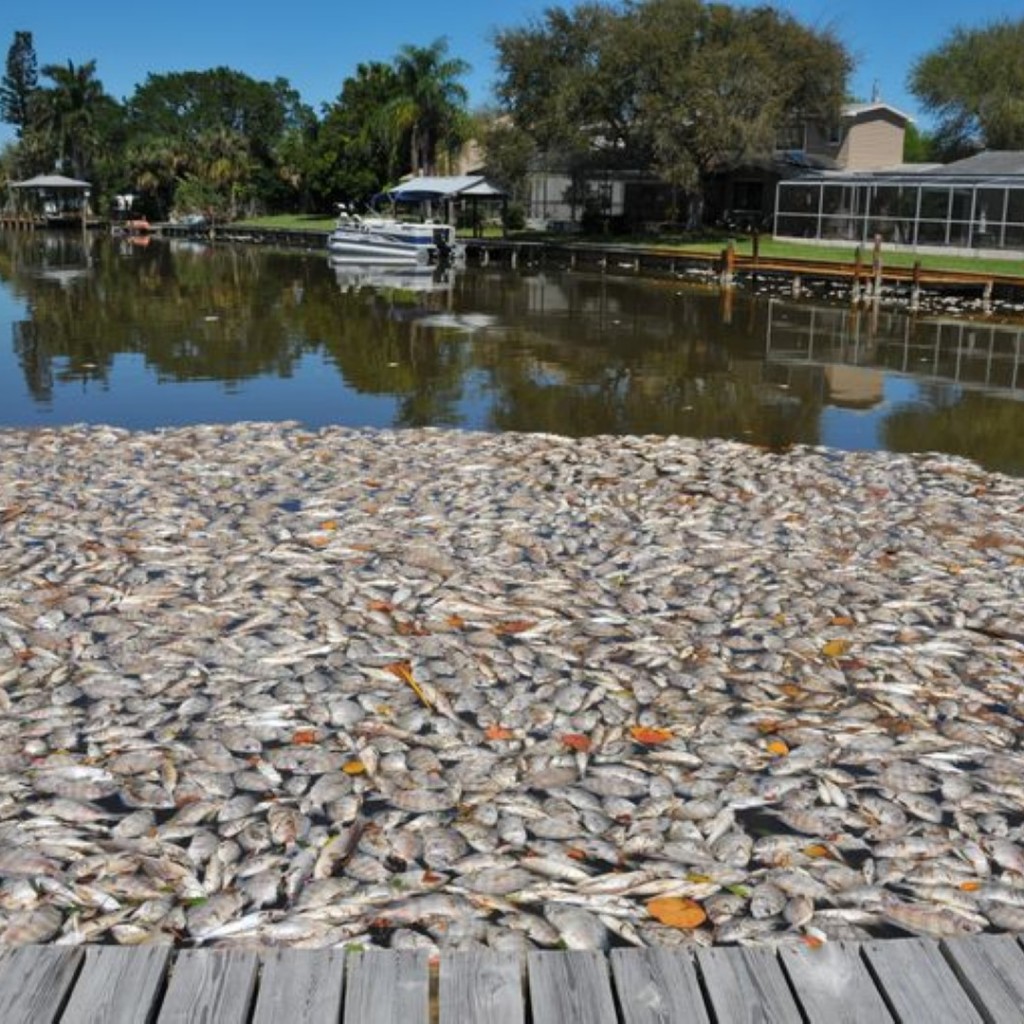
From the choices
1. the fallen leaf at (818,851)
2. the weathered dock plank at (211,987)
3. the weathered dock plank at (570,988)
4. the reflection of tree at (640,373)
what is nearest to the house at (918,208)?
the reflection of tree at (640,373)

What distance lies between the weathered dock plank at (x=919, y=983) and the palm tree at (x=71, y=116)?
9197 cm

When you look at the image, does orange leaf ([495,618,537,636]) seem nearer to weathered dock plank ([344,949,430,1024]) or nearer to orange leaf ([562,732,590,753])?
orange leaf ([562,732,590,753])

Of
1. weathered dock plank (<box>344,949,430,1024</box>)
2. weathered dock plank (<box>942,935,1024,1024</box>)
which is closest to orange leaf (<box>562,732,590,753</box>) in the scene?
weathered dock plank (<box>344,949,430,1024</box>)

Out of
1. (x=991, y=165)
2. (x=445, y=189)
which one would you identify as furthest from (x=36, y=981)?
(x=445, y=189)

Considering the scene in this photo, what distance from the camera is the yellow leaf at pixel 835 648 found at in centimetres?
651

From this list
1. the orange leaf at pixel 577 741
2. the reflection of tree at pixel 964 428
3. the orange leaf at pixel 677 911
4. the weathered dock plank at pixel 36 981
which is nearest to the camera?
the weathered dock plank at pixel 36 981

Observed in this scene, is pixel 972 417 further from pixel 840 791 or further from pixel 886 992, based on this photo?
pixel 886 992

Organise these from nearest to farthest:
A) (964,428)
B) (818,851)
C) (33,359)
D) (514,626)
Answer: (818,851)
(514,626)
(964,428)
(33,359)

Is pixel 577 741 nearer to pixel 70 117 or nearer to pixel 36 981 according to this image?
pixel 36 981

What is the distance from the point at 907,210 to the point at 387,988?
129 ft

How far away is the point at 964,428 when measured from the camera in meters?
14.7

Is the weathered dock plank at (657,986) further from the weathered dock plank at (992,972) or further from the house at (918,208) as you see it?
the house at (918,208)

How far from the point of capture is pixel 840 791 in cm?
500

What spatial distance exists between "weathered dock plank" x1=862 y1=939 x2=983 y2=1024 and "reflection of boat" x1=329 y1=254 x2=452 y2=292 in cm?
3153
